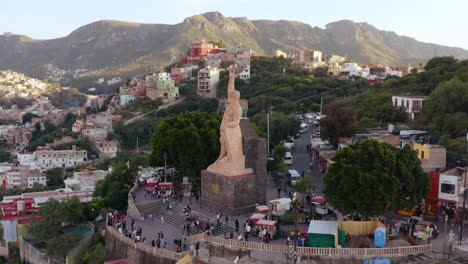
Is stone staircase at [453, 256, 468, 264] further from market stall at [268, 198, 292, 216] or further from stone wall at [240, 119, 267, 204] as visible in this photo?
stone wall at [240, 119, 267, 204]

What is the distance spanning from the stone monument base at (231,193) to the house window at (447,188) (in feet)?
27.6

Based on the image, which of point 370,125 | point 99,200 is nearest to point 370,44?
point 370,125

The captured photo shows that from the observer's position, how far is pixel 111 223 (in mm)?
23391

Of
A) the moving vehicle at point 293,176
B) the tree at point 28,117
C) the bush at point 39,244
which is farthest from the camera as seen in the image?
the tree at point 28,117

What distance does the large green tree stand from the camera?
27109 millimetres

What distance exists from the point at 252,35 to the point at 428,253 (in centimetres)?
17477

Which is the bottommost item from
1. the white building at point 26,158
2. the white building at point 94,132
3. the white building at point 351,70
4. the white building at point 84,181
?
the white building at point 26,158

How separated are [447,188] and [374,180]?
5116 mm

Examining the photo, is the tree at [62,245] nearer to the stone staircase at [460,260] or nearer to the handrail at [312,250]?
the handrail at [312,250]

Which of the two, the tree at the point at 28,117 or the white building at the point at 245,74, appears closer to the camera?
the white building at the point at 245,74

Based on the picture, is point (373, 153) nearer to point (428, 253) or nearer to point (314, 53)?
point (428, 253)

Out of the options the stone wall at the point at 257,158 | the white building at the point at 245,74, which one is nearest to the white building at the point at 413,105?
the stone wall at the point at 257,158

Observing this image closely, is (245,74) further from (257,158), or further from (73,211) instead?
(257,158)

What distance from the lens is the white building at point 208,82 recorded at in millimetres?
74188
